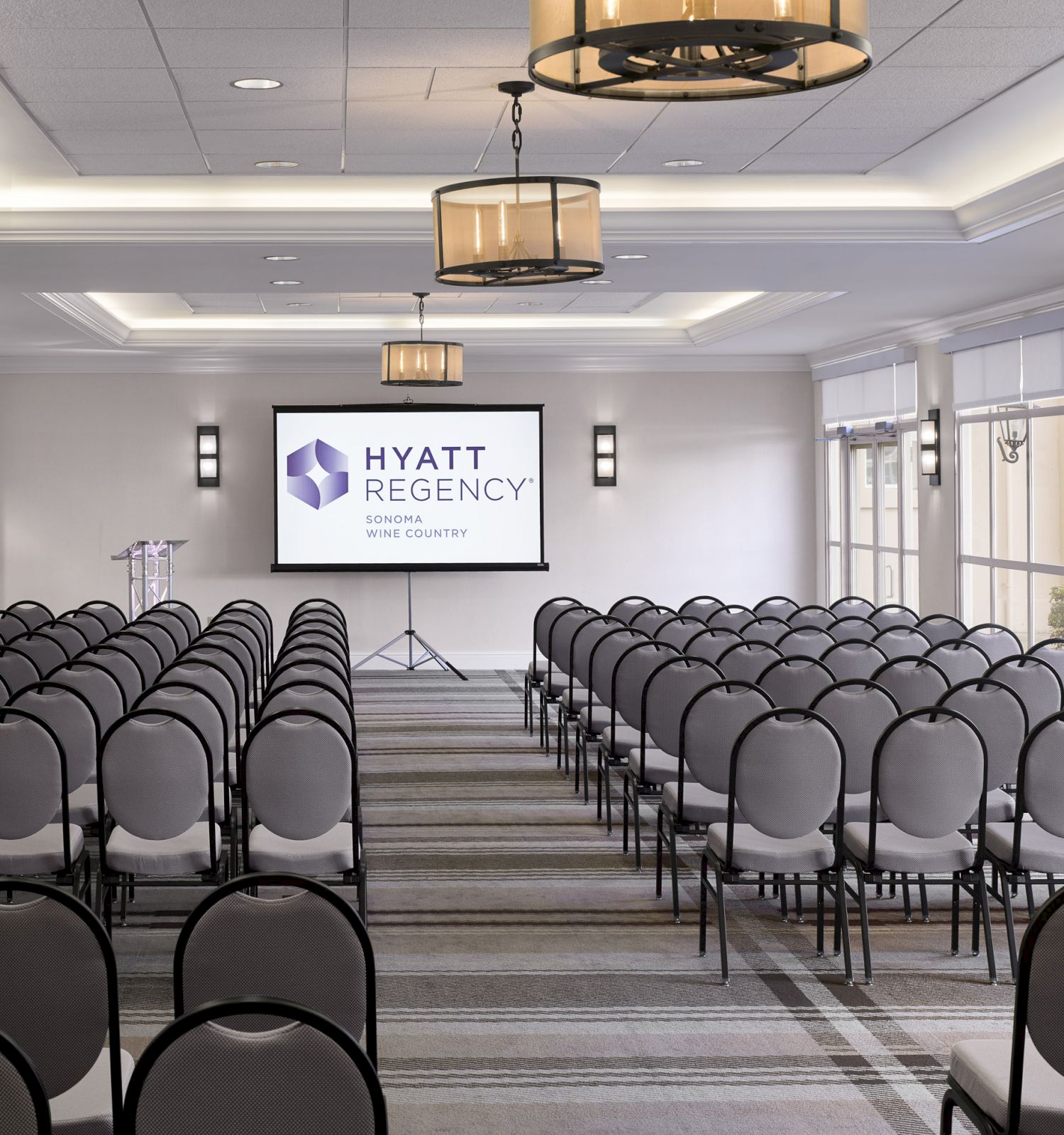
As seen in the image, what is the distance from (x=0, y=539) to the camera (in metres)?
13.7

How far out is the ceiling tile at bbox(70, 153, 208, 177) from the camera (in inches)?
251

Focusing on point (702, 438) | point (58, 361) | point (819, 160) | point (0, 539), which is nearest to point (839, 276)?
point (819, 160)

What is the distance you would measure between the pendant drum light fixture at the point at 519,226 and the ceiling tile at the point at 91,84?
130 cm

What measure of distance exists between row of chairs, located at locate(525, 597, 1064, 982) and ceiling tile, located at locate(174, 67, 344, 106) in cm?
276

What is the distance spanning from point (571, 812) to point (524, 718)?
3.15 meters

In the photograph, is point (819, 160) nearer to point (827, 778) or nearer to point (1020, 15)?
point (1020, 15)

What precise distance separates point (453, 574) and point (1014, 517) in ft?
19.8

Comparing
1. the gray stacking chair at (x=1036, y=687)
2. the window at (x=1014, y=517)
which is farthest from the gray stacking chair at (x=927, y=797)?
the window at (x=1014, y=517)

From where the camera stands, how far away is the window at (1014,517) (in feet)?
31.2

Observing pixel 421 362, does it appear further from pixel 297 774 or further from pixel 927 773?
pixel 927 773

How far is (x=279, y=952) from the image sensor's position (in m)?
2.72

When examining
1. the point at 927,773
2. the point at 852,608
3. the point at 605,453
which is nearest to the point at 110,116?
the point at 927,773

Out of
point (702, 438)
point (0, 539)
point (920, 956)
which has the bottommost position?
point (920, 956)

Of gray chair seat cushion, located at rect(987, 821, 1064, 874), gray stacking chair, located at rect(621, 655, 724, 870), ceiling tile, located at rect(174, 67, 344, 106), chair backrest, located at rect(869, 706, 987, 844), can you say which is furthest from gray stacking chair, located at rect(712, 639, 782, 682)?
ceiling tile, located at rect(174, 67, 344, 106)
